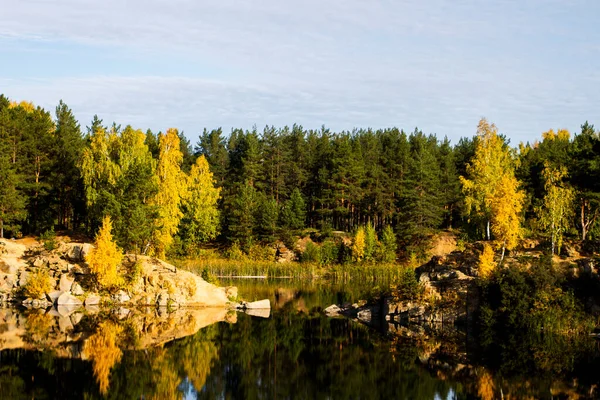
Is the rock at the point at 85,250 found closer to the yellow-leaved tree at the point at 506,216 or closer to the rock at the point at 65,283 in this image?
the rock at the point at 65,283

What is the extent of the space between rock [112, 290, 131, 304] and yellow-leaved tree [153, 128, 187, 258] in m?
13.3

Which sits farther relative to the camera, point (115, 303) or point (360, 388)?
point (115, 303)

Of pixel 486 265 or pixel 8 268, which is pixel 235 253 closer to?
pixel 8 268

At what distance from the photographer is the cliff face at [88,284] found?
47969 millimetres

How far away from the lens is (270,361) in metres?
31.7

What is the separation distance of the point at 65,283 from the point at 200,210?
36.3m

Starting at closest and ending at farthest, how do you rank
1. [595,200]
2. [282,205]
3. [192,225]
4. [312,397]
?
[312,397] → [595,200] → [192,225] → [282,205]

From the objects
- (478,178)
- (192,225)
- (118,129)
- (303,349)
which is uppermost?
(118,129)

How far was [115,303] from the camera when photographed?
47.7 metres

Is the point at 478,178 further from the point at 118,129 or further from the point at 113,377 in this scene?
the point at 113,377

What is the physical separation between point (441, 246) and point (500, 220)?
40.8 metres

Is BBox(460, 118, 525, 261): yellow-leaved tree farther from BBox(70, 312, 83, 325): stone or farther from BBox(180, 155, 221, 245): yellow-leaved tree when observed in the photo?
BBox(180, 155, 221, 245): yellow-leaved tree

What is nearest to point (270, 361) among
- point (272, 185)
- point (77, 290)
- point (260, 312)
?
point (260, 312)

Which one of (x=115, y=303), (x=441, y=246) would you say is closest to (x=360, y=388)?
(x=115, y=303)
